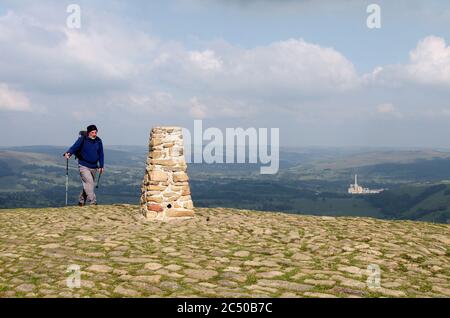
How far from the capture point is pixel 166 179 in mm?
14883

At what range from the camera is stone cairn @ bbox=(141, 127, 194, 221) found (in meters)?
14.7

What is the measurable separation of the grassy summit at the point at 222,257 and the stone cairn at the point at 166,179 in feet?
2.12

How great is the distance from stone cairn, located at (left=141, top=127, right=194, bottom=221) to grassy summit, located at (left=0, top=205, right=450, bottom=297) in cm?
65

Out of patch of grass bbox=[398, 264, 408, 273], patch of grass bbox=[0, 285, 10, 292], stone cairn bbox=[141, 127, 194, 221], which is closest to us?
patch of grass bbox=[0, 285, 10, 292]

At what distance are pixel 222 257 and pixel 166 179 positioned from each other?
5.90m

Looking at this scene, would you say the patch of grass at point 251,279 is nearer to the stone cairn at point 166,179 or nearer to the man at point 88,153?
the stone cairn at point 166,179

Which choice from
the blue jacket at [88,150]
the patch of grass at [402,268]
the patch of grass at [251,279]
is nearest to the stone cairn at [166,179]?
the blue jacket at [88,150]

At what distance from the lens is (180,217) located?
14953 mm

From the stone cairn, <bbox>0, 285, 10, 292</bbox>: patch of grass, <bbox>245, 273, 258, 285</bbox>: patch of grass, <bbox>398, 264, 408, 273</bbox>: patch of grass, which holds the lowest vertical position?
<bbox>398, 264, 408, 273</bbox>: patch of grass

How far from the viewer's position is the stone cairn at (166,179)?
580 inches

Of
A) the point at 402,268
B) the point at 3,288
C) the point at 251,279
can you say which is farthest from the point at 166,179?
the point at 402,268

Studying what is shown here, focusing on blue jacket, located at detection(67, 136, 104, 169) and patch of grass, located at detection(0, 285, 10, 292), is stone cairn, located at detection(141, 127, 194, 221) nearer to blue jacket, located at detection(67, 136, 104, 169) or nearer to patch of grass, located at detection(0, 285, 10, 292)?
blue jacket, located at detection(67, 136, 104, 169)

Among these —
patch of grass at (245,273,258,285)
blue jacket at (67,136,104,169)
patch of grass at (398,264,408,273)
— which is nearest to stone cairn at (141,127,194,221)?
blue jacket at (67,136,104,169)

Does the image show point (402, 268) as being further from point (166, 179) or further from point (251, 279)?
point (166, 179)
